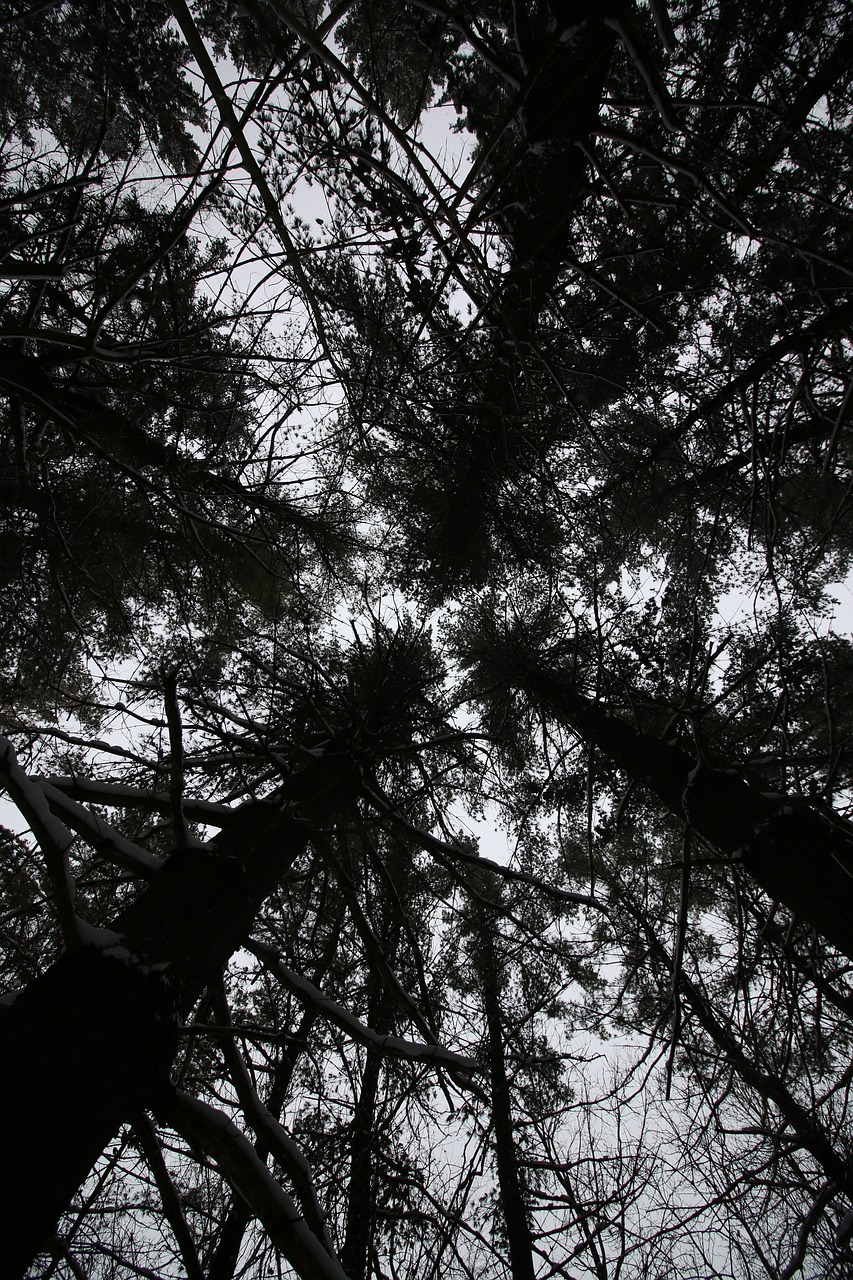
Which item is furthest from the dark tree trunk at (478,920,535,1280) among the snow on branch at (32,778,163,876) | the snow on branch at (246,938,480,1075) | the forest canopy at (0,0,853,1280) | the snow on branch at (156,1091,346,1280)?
the snow on branch at (32,778,163,876)

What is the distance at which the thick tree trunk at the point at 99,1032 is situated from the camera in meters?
1.27

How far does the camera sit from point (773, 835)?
291 cm

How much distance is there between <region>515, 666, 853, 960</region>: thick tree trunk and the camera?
262 centimetres

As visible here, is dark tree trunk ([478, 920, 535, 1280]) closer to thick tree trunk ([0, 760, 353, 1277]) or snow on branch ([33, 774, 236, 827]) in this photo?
thick tree trunk ([0, 760, 353, 1277])

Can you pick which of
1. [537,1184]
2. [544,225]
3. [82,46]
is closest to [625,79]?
[544,225]

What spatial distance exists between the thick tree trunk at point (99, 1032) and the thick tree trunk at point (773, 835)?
2002mm

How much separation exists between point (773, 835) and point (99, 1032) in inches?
118

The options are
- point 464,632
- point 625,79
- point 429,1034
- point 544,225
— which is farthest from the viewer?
point 464,632

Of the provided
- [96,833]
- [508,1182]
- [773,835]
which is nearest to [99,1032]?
[96,833]

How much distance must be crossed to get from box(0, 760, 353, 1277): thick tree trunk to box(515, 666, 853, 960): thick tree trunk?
2.00 metres

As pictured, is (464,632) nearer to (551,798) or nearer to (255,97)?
(551,798)

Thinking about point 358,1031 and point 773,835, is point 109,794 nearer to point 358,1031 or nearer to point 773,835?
point 358,1031

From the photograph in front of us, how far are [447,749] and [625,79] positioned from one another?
16.2ft

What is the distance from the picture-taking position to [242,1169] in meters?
1.48
